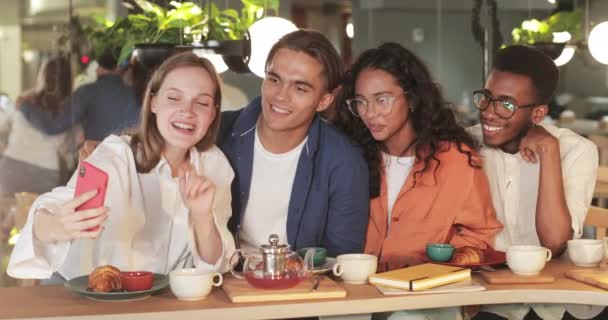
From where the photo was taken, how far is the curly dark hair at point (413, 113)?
3.29 metres

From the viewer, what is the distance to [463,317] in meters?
2.71

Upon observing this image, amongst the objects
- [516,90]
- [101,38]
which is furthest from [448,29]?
[516,90]

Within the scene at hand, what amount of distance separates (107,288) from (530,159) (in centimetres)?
156

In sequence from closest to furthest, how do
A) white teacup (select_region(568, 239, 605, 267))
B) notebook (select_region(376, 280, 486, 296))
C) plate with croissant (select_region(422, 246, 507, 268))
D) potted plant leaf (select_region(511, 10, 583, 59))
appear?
1. notebook (select_region(376, 280, 486, 296))
2. plate with croissant (select_region(422, 246, 507, 268))
3. white teacup (select_region(568, 239, 605, 267))
4. potted plant leaf (select_region(511, 10, 583, 59))

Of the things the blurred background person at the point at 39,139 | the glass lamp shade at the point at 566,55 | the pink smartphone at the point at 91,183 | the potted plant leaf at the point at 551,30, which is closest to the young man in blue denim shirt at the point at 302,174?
the pink smartphone at the point at 91,183

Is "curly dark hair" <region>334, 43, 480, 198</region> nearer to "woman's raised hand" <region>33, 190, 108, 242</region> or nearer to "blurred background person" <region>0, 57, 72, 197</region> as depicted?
"woman's raised hand" <region>33, 190, 108, 242</region>

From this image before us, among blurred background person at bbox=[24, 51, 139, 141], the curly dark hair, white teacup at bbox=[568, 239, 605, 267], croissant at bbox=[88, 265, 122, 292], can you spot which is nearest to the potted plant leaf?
blurred background person at bbox=[24, 51, 139, 141]

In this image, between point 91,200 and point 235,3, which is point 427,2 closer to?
point 235,3

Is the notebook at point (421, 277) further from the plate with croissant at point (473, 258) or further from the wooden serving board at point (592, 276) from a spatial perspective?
the wooden serving board at point (592, 276)

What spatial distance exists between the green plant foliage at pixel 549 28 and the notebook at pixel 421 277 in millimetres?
3360

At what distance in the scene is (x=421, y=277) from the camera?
264 centimetres

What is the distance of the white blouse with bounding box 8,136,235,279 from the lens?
112 inches

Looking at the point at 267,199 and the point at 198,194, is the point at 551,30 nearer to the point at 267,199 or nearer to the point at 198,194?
the point at 267,199

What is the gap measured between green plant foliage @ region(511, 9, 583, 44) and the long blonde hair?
324cm
